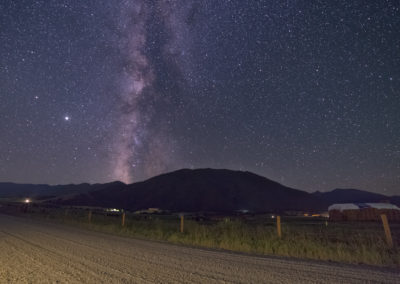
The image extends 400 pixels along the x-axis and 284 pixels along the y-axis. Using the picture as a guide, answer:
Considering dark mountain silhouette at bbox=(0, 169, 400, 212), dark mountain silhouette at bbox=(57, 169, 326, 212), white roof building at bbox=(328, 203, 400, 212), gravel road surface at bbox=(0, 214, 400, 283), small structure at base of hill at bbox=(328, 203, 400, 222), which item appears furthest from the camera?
dark mountain silhouette at bbox=(57, 169, 326, 212)

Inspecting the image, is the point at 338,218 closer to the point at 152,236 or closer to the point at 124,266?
the point at 152,236

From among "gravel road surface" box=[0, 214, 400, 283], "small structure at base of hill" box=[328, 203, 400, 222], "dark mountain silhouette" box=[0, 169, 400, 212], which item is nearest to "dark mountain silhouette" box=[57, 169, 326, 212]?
"dark mountain silhouette" box=[0, 169, 400, 212]

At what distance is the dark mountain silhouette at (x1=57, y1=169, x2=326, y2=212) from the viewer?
125 metres

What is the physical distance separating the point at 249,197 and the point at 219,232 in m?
122

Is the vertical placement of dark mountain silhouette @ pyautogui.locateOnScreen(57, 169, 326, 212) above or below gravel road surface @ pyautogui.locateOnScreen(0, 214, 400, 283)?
above

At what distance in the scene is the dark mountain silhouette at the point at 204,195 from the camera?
12456 cm

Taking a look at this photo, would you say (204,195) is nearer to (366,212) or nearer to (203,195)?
(203,195)

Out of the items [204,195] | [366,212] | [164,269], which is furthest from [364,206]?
[204,195]

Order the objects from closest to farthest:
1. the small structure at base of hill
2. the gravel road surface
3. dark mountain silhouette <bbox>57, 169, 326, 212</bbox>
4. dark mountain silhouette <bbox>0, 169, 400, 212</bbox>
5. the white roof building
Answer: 1. the gravel road surface
2. the small structure at base of hill
3. the white roof building
4. dark mountain silhouette <bbox>0, 169, 400, 212</bbox>
5. dark mountain silhouette <bbox>57, 169, 326, 212</bbox>

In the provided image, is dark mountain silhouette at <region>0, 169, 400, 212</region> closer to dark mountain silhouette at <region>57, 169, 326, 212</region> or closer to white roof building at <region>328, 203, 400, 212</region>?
dark mountain silhouette at <region>57, 169, 326, 212</region>

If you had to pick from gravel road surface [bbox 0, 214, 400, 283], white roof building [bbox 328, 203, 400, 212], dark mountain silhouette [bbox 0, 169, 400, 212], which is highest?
dark mountain silhouette [bbox 0, 169, 400, 212]

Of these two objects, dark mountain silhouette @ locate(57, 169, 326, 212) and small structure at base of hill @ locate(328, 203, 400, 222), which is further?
dark mountain silhouette @ locate(57, 169, 326, 212)

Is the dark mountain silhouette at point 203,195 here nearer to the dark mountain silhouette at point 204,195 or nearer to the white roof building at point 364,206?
the dark mountain silhouette at point 204,195

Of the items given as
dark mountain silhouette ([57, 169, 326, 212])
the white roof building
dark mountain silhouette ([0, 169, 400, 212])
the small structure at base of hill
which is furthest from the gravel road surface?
dark mountain silhouette ([57, 169, 326, 212])
